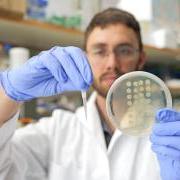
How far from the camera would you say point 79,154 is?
1.10 metres

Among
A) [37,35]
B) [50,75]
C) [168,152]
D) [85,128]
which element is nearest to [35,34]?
[37,35]

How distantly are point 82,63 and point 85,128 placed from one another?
44 cm

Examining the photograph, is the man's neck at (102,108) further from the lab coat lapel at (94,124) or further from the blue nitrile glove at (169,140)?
the blue nitrile glove at (169,140)

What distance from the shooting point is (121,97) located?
0.80m

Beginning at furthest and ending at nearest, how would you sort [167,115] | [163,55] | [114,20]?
1. [163,55]
2. [114,20]
3. [167,115]

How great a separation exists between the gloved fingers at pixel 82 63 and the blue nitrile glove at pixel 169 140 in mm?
170

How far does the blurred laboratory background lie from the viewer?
1.32 metres

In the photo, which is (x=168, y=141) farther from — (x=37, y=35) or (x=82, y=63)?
(x=37, y=35)

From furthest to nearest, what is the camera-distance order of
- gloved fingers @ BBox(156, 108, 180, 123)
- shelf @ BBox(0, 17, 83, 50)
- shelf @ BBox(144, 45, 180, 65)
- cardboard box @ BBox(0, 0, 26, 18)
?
shelf @ BBox(144, 45, 180, 65) → shelf @ BBox(0, 17, 83, 50) → cardboard box @ BBox(0, 0, 26, 18) → gloved fingers @ BBox(156, 108, 180, 123)

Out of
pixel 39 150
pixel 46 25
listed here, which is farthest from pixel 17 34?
pixel 39 150

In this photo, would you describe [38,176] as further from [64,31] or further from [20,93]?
[64,31]

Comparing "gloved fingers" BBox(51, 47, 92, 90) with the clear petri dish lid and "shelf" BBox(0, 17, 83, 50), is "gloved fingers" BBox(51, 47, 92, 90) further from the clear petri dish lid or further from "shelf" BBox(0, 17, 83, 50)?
"shelf" BBox(0, 17, 83, 50)

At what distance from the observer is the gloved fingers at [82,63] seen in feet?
2.39

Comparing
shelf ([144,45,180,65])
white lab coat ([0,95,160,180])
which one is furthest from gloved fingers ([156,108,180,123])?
shelf ([144,45,180,65])
